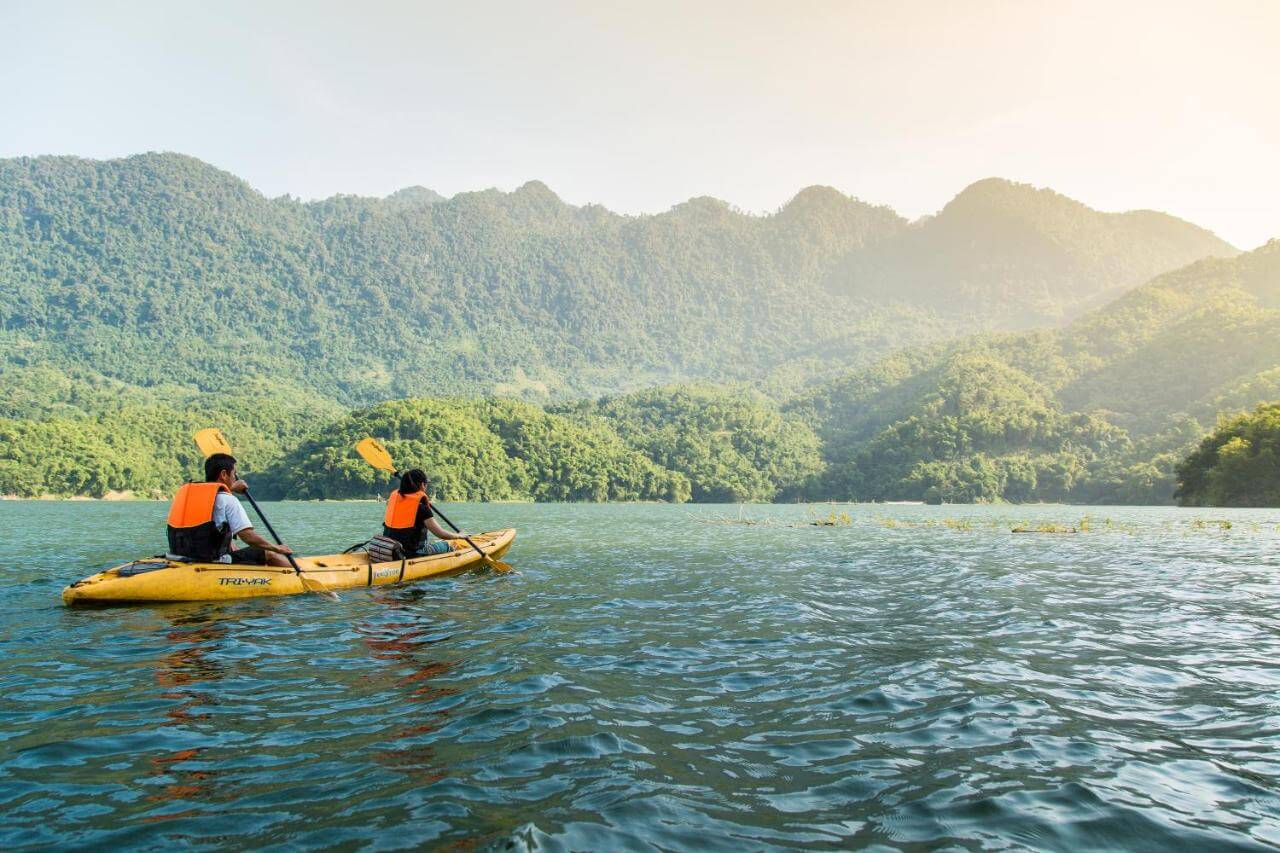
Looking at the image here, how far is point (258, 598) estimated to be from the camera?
15.3 m

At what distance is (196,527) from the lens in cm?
1428

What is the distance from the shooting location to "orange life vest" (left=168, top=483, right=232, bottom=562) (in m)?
14.1

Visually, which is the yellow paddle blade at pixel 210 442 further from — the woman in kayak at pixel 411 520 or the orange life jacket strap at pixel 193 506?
the woman in kayak at pixel 411 520

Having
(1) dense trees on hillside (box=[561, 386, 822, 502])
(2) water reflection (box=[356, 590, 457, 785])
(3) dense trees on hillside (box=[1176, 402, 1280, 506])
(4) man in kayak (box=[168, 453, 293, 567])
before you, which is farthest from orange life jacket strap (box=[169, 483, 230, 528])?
(1) dense trees on hillside (box=[561, 386, 822, 502])

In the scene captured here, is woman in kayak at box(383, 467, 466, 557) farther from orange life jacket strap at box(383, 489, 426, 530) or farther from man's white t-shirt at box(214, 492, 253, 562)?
man's white t-shirt at box(214, 492, 253, 562)

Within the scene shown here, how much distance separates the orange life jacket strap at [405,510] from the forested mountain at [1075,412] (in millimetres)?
105317

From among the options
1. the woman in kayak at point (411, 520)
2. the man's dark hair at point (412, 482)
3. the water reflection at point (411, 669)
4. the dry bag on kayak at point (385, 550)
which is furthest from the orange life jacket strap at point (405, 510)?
the water reflection at point (411, 669)

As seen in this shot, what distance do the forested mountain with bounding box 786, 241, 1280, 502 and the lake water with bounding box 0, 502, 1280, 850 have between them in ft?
347

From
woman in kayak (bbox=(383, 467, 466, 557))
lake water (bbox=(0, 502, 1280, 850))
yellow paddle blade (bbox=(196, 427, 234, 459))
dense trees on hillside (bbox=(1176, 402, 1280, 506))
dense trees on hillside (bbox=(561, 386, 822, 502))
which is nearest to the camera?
lake water (bbox=(0, 502, 1280, 850))

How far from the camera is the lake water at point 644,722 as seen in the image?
5.18 meters


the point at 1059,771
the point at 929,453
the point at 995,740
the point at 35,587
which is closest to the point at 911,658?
the point at 995,740

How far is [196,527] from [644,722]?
10209mm

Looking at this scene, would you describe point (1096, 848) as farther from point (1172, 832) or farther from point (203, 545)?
point (203, 545)

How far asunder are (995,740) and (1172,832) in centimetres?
187
